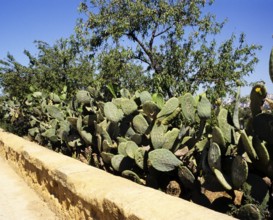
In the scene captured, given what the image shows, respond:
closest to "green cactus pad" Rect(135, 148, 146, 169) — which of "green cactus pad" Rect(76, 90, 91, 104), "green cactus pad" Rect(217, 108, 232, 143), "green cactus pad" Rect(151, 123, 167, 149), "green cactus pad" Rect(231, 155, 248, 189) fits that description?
"green cactus pad" Rect(151, 123, 167, 149)

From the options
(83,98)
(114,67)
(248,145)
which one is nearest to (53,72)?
(114,67)

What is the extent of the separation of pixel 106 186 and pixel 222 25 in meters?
8.79

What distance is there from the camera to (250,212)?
2561 mm

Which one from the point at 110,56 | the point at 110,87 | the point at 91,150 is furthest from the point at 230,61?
the point at 91,150

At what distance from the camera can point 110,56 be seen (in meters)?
10.7

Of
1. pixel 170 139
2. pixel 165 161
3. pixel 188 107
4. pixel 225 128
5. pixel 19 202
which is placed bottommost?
pixel 19 202

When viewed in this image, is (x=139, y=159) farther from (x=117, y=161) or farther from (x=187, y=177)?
(x=187, y=177)

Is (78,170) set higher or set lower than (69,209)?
higher

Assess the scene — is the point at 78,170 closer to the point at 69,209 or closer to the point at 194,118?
the point at 69,209

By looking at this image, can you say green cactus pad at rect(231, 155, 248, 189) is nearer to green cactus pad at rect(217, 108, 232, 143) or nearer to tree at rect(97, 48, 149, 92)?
green cactus pad at rect(217, 108, 232, 143)

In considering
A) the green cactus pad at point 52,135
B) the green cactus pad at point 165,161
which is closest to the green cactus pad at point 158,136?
the green cactus pad at point 165,161

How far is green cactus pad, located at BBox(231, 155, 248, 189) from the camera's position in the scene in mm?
2744

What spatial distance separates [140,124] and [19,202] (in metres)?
2.20

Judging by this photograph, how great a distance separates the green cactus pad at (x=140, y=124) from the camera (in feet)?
14.4
